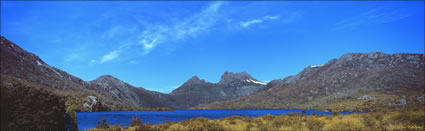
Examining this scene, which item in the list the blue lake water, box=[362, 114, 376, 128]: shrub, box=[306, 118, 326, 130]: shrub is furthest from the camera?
the blue lake water

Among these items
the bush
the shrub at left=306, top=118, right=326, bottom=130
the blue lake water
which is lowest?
the blue lake water

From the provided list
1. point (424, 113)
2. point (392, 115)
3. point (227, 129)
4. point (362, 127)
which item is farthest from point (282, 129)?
point (424, 113)

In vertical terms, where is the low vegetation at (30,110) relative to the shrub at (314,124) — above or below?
above

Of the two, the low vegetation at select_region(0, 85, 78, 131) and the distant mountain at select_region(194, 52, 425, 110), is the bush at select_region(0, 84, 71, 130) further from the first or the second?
the distant mountain at select_region(194, 52, 425, 110)

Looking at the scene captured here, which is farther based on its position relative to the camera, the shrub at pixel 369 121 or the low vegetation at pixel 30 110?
the shrub at pixel 369 121

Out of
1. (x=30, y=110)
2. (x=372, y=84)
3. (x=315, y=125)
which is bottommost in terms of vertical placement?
(x=315, y=125)

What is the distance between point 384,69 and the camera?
163 m

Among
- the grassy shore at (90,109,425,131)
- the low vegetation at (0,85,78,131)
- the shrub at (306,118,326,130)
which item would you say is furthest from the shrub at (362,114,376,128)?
the low vegetation at (0,85,78,131)

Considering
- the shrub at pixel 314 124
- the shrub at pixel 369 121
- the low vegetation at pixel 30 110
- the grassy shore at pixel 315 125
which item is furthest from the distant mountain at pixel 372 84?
the low vegetation at pixel 30 110

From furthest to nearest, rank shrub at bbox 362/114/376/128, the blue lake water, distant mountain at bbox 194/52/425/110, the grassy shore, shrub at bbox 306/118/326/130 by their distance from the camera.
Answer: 1. distant mountain at bbox 194/52/425/110
2. the blue lake water
3. shrub at bbox 362/114/376/128
4. shrub at bbox 306/118/326/130
5. the grassy shore

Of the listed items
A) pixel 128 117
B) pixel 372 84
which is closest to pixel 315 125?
pixel 128 117

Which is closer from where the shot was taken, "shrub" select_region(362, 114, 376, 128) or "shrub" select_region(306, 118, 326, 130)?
"shrub" select_region(306, 118, 326, 130)

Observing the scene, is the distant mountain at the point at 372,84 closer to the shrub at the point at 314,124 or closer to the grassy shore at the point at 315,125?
the grassy shore at the point at 315,125

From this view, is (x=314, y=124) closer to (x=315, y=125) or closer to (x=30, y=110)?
(x=315, y=125)
